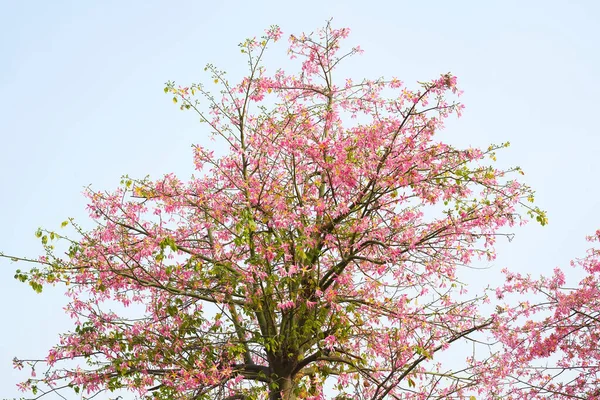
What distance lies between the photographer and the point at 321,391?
40.2 ft

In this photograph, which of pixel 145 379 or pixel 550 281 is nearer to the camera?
pixel 145 379

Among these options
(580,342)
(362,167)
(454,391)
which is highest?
(362,167)

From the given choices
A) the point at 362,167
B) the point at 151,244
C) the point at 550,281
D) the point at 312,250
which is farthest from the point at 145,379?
the point at 550,281

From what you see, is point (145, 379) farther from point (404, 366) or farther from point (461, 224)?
point (461, 224)

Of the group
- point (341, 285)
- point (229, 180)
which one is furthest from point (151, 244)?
point (341, 285)

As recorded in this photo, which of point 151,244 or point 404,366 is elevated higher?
point 151,244

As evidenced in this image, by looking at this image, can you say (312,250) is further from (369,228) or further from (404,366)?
(404,366)

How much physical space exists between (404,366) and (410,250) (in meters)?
2.03

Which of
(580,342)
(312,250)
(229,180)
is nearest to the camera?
(312,250)

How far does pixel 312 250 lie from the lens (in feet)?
Result: 40.1

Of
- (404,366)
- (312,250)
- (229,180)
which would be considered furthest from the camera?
(229,180)

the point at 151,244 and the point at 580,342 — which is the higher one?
the point at 151,244

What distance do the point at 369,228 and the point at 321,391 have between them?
2.98 m

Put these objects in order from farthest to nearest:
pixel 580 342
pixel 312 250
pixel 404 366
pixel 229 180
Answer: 1. pixel 580 342
2. pixel 229 180
3. pixel 312 250
4. pixel 404 366
